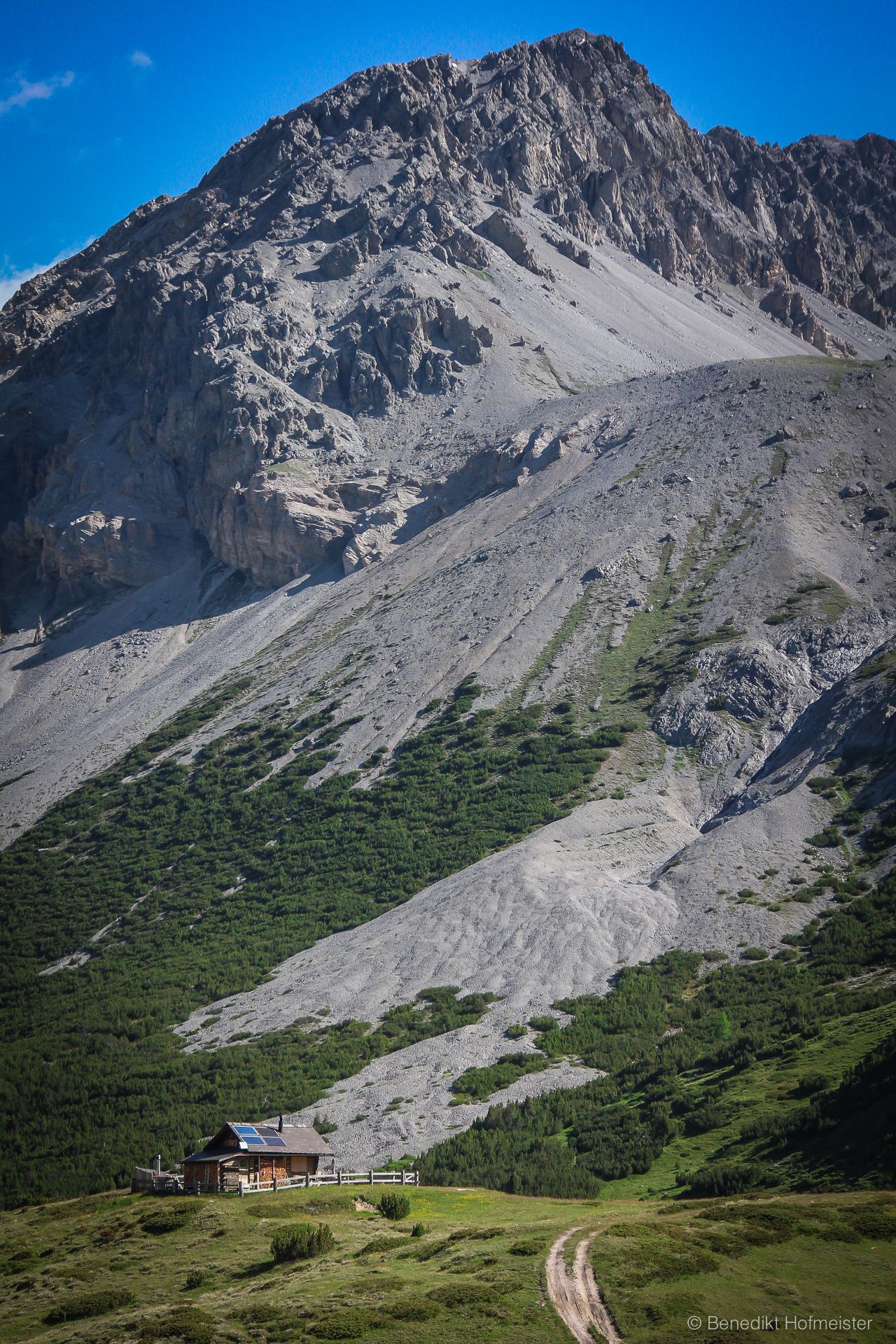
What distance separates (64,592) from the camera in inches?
5231

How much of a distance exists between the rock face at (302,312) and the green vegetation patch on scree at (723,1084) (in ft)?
244

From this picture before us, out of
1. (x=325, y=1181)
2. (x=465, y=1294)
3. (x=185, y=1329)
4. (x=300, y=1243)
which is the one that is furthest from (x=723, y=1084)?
(x=185, y=1329)

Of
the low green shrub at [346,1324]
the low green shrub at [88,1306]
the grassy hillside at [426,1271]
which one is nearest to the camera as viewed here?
the low green shrub at [346,1324]

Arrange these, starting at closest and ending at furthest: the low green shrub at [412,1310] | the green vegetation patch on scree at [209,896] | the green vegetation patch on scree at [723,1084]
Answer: the low green shrub at [412,1310] → the green vegetation patch on scree at [723,1084] → the green vegetation patch on scree at [209,896]

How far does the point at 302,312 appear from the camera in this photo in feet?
480

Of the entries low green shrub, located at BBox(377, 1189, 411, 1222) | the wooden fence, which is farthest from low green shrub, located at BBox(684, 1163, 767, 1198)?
the wooden fence

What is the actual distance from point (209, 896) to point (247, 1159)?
141 feet

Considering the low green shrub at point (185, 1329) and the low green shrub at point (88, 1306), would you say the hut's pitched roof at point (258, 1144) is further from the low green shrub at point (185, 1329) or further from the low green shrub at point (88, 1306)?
the low green shrub at point (185, 1329)

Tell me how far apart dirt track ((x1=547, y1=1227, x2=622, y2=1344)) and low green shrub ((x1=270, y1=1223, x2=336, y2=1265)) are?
20.7ft

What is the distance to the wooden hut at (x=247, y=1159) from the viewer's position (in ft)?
114

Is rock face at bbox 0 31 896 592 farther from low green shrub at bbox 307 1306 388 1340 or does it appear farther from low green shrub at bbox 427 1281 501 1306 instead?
low green shrub at bbox 307 1306 388 1340

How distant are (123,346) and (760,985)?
139315mm

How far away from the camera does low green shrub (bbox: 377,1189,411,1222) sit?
107ft

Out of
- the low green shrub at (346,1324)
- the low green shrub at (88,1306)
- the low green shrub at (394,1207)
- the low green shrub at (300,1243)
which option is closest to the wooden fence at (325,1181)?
the low green shrub at (394,1207)
